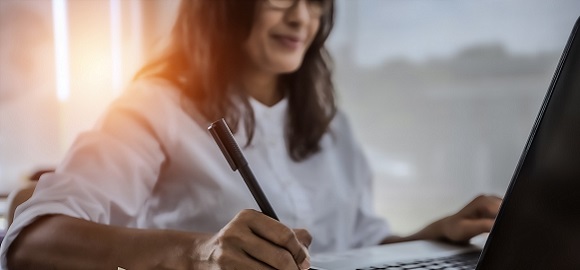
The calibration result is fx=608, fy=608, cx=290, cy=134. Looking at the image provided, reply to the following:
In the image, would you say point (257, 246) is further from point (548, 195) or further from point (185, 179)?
point (185, 179)

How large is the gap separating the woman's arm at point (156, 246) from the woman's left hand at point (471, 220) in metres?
0.28

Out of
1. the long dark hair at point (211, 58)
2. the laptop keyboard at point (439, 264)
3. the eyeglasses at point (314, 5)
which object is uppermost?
the eyeglasses at point (314, 5)

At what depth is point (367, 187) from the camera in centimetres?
88

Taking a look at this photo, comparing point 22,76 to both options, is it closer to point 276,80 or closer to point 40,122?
point 40,122

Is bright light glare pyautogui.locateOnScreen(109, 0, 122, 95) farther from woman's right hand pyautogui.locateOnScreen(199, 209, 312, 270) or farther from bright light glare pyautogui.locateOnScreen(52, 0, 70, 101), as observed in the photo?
woman's right hand pyautogui.locateOnScreen(199, 209, 312, 270)

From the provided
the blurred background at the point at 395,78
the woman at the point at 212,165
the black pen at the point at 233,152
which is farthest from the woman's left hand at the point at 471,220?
the blurred background at the point at 395,78

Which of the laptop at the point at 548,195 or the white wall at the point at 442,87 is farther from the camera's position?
the white wall at the point at 442,87

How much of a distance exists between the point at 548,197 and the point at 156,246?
0.81 ft

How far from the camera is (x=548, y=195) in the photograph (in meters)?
0.30

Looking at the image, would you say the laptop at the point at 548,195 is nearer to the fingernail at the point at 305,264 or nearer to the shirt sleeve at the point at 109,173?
the fingernail at the point at 305,264

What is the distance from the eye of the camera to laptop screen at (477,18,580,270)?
30 cm

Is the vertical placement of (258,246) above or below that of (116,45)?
below

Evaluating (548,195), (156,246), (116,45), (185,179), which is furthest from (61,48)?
(548,195)

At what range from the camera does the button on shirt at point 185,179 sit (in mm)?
559
